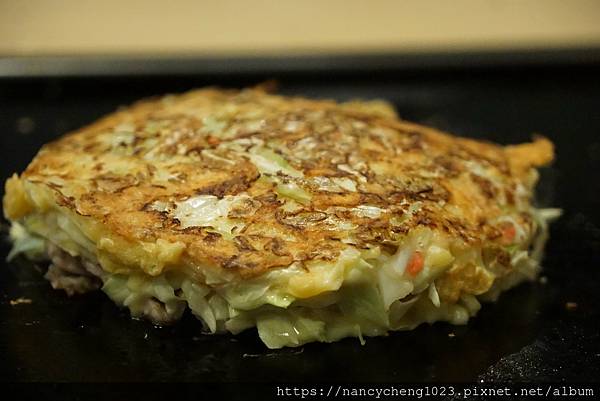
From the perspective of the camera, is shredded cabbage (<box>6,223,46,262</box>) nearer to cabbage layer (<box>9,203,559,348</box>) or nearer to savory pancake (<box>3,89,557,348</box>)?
savory pancake (<box>3,89,557,348</box>)

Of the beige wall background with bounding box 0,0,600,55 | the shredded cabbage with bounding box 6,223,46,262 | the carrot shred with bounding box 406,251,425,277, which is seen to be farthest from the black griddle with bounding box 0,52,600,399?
the beige wall background with bounding box 0,0,600,55

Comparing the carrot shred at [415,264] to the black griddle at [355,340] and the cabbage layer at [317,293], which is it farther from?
the black griddle at [355,340]

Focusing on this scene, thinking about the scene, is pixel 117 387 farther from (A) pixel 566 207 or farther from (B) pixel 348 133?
(A) pixel 566 207

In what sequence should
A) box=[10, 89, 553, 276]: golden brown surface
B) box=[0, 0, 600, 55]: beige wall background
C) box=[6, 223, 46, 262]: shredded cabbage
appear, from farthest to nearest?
box=[0, 0, 600, 55]: beige wall background < box=[6, 223, 46, 262]: shredded cabbage < box=[10, 89, 553, 276]: golden brown surface

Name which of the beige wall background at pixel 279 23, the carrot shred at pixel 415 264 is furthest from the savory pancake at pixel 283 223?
the beige wall background at pixel 279 23

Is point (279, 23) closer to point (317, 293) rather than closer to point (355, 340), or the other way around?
point (355, 340)

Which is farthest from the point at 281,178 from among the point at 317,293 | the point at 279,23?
the point at 279,23

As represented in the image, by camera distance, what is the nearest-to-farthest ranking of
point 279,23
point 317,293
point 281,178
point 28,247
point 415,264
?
point 317,293
point 415,264
point 281,178
point 28,247
point 279,23
